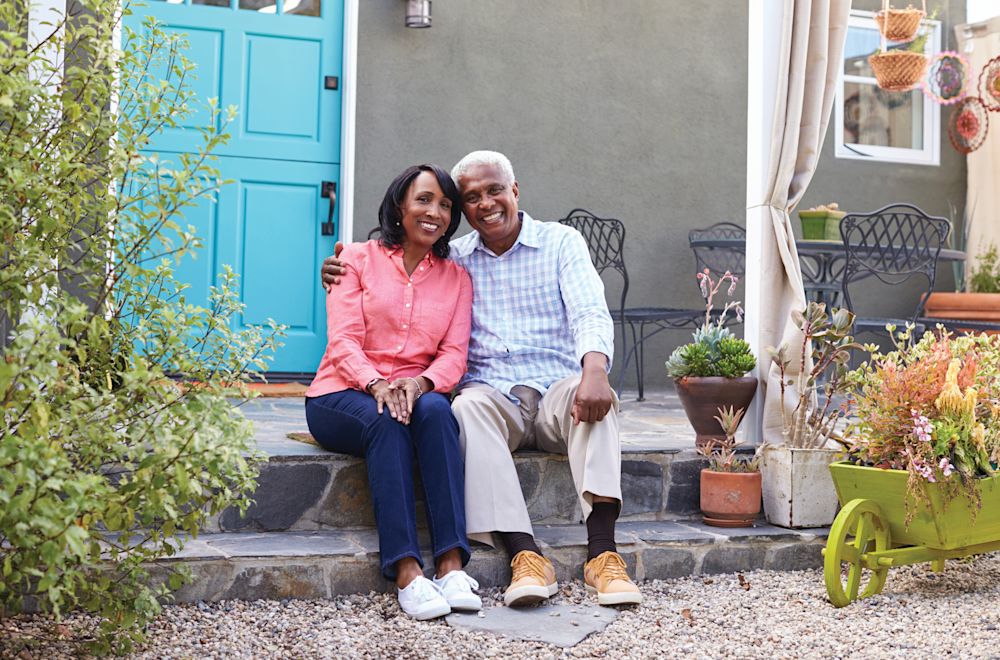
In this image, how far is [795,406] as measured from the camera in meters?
3.13

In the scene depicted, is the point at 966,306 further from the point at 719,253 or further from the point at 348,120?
the point at 348,120

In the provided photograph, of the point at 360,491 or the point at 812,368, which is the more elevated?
the point at 812,368

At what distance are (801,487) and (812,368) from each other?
353 millimetres

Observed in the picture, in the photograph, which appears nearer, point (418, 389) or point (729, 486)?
point (418, 389)

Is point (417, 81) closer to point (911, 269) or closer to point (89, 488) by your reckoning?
point (911, 269)

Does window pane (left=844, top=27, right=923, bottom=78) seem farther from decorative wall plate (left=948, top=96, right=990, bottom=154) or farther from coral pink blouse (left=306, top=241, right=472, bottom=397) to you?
coral pink blouse (left=306, top=241, right=472, bottom=397)

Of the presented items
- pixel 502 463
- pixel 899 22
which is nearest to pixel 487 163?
pixel 502 463

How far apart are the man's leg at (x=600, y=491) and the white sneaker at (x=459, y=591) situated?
0.32m

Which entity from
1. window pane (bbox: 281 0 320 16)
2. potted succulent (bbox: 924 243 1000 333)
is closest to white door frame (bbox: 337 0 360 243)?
window pane (bbox: 281 0 320 16)

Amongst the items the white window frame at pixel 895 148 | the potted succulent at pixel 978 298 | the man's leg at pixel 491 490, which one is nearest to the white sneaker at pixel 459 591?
the man's leg at pixel 491 490

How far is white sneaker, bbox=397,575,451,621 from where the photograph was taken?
7.84 ft

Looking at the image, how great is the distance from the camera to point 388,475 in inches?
100

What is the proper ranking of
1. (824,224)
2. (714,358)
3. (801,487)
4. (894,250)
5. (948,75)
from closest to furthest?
(801,487)
(714,358)
(894,250)
(824,224)
(948,75)

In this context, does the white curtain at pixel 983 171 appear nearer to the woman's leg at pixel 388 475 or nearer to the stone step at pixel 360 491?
the stone step at pixel 360 491
